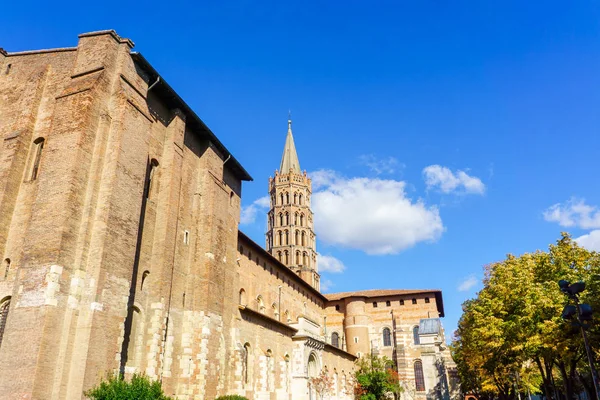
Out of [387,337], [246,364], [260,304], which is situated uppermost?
[260,304]

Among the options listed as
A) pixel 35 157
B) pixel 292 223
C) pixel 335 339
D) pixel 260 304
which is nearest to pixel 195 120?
pixel 35 157

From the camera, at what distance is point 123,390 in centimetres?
1441

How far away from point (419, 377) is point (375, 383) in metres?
8.09

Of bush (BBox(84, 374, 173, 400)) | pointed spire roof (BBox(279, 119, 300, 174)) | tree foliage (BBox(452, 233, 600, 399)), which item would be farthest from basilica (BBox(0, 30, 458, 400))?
Answer: pointed spire roof (BBox(279, 119, 300, 174))

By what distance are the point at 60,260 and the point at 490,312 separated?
20.8 m

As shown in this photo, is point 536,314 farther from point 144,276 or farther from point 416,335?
point 416,335

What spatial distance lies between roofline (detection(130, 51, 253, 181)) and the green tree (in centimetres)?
2589

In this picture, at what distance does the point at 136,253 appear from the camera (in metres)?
20.0

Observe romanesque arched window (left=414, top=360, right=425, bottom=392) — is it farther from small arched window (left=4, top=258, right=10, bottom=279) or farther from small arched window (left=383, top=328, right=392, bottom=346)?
small arched window (left=4, top=258, right=10, bottom=279)

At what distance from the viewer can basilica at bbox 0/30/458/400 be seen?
15133 mm

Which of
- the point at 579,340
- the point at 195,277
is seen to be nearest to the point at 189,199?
the point at 195,277

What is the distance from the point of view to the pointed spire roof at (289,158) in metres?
79.6

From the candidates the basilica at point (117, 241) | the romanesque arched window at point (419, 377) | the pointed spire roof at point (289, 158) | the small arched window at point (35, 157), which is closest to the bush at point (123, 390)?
the basilica at point (117, 241)

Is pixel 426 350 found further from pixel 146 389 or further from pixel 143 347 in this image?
pixel 146 389
